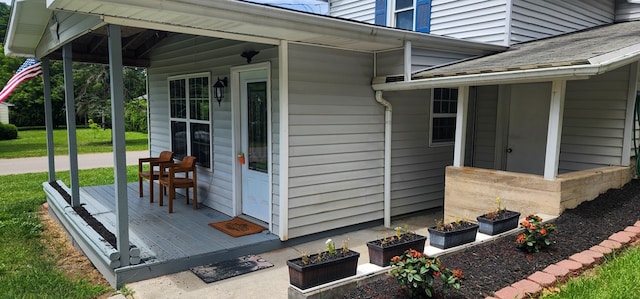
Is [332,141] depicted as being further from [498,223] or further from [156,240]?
[156,240]

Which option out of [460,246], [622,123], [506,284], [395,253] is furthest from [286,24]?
[622,123]

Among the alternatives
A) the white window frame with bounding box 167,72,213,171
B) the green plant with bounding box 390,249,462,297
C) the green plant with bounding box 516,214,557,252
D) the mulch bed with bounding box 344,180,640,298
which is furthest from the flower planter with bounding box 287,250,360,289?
the white window frame with bounding box 167,72,213,171

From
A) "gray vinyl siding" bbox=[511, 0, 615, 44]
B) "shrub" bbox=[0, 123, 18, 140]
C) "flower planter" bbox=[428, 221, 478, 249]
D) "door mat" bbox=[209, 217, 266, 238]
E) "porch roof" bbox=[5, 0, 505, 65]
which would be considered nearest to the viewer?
"porch roof" bbox=[5, 0, 505, 65]

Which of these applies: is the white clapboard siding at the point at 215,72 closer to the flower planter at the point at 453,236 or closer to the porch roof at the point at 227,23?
the porch roof at the point at 227,23

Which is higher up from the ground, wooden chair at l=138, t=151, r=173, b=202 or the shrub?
wooden chair at l=138, t=151, r=173, b=202

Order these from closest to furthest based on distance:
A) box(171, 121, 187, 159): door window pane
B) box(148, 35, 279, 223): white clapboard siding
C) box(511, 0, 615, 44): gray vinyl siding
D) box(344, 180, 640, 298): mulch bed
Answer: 1. box(344, 180, 640, 298): mulch bed
2. box(148, 35, 279, 223): white clapboard siding
3. box(511, 0, 615, 44): gray vinyl siding
4. box(171, 121, 187, 159): door window pane

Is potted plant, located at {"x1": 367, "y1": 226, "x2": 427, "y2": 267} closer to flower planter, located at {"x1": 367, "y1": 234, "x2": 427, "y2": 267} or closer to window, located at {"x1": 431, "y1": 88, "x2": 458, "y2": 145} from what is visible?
flower planter, located at {"x1": 367, "y1": 234, "x2": 427, "y2": 267}

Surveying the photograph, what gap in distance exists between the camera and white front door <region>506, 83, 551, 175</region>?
612 centimetres

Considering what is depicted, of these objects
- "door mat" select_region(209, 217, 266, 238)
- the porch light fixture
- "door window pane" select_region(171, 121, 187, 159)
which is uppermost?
the porch light fixture

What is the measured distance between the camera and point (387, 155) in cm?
557

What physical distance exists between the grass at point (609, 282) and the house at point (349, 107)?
43.9 inches

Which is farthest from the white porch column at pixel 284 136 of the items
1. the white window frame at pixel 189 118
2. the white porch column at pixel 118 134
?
the white window frame at pixel 189 118

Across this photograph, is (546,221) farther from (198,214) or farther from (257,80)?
(198,214)

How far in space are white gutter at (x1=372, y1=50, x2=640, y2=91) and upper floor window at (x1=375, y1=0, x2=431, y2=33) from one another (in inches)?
124
